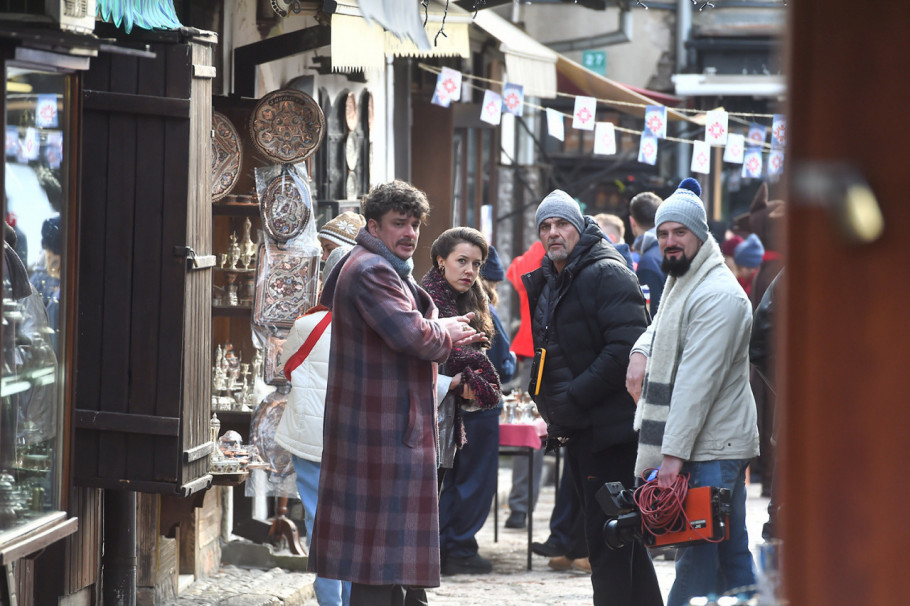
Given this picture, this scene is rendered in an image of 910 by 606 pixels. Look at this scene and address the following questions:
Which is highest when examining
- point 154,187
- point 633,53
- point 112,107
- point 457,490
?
point 633,53

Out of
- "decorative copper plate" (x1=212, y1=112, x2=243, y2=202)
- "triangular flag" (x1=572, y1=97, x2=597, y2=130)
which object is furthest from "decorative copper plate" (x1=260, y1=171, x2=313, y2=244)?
"triangular flag" (x1=572, y1=97, x2=597, y2=130)

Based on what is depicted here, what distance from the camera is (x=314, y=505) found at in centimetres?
577

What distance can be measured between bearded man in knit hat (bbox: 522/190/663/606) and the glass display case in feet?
7.56

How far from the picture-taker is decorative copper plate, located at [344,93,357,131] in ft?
29.8

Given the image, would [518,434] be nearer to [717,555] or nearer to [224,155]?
[224,155]

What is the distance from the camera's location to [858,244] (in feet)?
4.74

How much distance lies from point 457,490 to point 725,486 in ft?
10.1

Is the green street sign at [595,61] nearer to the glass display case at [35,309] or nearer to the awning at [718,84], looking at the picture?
the awning at [718,84]

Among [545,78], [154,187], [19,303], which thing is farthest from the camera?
[545,78]

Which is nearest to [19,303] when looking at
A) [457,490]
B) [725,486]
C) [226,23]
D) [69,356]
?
[69,356]

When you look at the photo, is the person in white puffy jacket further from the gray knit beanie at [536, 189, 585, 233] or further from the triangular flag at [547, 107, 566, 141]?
the triangular flag at [547, 107, 566, 141]

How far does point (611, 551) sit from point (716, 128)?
6.69 m

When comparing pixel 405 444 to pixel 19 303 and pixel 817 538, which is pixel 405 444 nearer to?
pixel 19 303

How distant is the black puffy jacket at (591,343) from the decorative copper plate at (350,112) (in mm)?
3632
